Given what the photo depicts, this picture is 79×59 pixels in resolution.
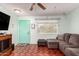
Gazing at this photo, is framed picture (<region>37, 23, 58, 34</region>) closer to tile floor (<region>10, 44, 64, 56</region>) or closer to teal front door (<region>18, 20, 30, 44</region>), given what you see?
teal front door (<region>18, 20, 30, 44</region>)

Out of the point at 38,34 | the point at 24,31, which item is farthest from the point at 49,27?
the point at 24,31

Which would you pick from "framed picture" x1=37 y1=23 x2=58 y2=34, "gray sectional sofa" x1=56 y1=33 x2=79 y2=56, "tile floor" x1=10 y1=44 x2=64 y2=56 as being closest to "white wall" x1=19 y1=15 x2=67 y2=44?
"framed picture" x1=37 y1=23 x2=58 y2=34

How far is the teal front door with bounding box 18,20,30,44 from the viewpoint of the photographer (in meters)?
7.76

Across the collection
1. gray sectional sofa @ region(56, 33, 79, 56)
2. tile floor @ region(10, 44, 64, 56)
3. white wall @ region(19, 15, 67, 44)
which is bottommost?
tile floor @ region(10, 44, 64, 56)

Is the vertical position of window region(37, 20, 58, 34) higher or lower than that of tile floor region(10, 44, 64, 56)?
higher

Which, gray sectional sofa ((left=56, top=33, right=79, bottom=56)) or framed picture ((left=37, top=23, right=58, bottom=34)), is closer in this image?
gray sectional sofa ((left=56, top=33, right=79, bottom=56))

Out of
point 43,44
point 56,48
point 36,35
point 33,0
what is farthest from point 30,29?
point 33,0

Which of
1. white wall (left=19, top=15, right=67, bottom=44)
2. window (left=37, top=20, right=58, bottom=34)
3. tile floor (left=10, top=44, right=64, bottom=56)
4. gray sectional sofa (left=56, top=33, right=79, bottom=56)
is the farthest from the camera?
window (left=37, top=20, right=58, bottom=34)

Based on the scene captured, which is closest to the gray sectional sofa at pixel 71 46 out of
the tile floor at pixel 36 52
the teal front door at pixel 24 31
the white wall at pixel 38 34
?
the tile floor at pixel 36 52

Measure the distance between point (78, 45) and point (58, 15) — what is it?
3745mm

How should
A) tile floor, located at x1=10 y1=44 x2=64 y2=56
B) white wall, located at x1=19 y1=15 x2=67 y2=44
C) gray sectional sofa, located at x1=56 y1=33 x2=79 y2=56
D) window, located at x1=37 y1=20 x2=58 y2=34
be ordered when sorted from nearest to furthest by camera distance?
gray sectional sofa, located at x1=56 y1=33 x2=79 y2=56 → tile floor, located at x1=10 y1=44 x2=64 y2=56 → white wall, located at x1=19 y1=15 x2=67 y2=44 → window, located at x1=37 y1=20 x2=58 y2=34

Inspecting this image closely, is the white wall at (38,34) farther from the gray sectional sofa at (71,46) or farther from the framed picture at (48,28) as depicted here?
the gray sectional sofa at (71,46)

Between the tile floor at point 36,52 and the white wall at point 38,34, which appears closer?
the tile floor at point 36,52

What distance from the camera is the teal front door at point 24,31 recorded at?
7.76 metres
